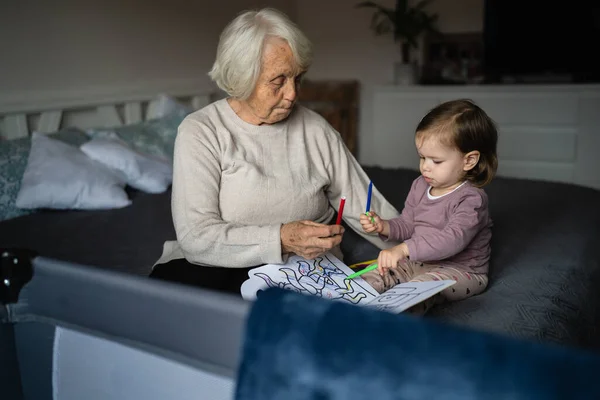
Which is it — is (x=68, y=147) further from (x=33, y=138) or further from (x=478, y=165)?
(x=478, y=165)

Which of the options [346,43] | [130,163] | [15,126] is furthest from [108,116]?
[346,43]

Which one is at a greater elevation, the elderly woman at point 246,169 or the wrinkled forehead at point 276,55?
the wrinkled forehead at point 276,55

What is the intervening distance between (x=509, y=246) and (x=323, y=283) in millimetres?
740

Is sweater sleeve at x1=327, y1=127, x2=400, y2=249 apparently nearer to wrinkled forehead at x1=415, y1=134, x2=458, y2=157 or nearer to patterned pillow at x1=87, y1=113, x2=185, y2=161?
wrinkled forehead at x1=415, y1=134, x2=458, y2=157

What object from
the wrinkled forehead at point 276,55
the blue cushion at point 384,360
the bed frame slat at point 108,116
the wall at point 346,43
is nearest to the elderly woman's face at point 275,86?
the wrinkled forehead at point 276,55

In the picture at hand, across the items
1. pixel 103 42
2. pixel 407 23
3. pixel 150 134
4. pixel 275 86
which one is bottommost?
pixel 150 134

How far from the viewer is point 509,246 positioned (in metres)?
1.73

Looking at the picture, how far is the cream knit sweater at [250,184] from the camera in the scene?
1.34 metres

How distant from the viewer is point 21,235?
1.90 meters

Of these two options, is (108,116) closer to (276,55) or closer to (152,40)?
(152,40)

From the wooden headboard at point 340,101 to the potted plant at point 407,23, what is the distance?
0.52 meters

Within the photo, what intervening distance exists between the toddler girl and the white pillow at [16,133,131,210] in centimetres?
125

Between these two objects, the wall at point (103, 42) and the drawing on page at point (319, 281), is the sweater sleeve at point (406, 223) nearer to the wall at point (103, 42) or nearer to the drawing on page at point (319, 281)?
the drawing on page at point (319, 281)

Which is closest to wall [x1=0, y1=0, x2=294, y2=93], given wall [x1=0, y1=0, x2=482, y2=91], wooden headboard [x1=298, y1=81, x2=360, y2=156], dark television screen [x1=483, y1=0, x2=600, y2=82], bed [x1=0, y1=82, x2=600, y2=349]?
wall [x1=0, y1=0, x2=482, y2=91]
